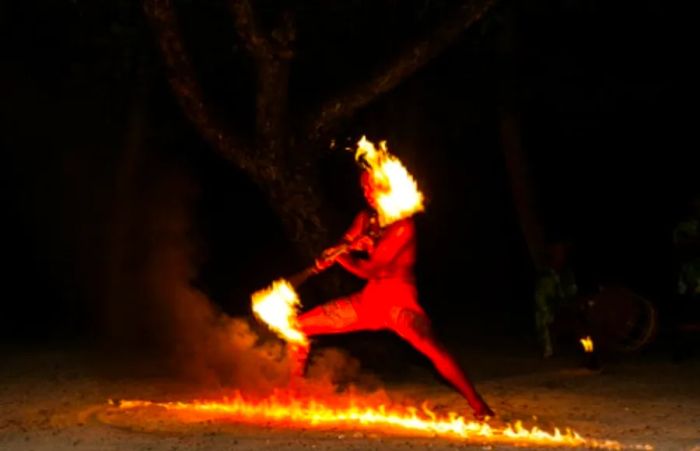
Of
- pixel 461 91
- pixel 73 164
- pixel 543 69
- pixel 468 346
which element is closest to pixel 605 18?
pixel 543 69

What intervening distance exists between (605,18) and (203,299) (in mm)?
6841

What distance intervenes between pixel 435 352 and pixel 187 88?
12.8 ft

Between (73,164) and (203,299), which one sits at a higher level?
(73,164)

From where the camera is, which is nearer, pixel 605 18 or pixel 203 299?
pixel 203 299

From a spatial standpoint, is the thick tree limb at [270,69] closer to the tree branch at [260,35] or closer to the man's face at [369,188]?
the tree branch at [260,35]

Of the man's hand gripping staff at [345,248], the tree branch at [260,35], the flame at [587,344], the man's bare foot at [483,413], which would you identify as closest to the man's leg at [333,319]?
the man's hand gripping staff at [345,248]

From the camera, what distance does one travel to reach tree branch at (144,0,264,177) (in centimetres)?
1122

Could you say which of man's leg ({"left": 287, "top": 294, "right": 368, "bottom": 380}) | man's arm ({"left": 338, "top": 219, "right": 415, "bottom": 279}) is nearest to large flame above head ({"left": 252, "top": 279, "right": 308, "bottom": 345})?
man's leg ({"left": 287, "top": 294, "right": 368, "bottom": 380})

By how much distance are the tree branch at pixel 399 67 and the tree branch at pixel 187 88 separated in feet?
2.57

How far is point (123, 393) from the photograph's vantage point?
1103 cm

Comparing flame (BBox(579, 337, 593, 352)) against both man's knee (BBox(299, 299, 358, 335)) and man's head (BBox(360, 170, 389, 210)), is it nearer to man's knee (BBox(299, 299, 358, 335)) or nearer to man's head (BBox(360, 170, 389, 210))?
man's knee (BBox(299, 299, 358, 335))

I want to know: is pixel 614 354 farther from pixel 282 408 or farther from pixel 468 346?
pixel 282 408

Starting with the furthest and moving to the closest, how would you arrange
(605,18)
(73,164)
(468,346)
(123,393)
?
(73,164)
(605,18)
(468,346)
(123,393)

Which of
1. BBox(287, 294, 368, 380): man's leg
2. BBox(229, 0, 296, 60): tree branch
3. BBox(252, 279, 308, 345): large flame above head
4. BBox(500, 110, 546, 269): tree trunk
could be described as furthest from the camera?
BBox(500, 110, 546, 269): tree trunk
